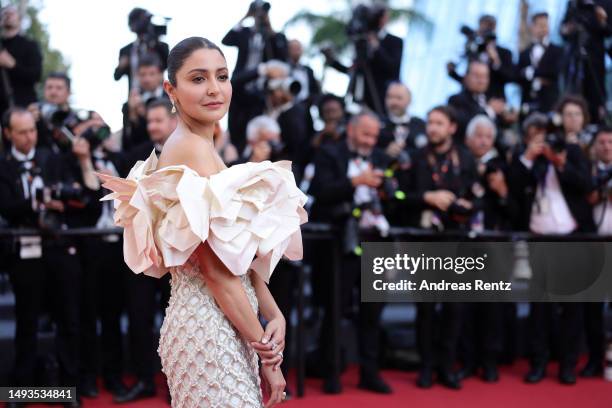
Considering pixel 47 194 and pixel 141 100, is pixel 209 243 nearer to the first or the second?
pixel 47 194

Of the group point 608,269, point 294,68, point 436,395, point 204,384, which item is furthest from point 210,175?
point 294,68

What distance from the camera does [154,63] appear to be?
20.7 ft

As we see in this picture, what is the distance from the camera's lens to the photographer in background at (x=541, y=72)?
8.09 m

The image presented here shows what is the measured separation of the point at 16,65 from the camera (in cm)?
647

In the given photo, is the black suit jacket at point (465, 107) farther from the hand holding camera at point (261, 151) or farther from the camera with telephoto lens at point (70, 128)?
the camera with telephoto lens at point (70, 128)

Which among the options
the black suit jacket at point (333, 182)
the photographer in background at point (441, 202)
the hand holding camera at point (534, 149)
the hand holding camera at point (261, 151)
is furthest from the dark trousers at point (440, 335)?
the hand holding camera at point (261, 151)

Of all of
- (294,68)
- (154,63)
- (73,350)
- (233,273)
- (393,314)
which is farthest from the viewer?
(294,68)

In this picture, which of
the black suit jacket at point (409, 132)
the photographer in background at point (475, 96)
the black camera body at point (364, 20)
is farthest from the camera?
the black camera body at point (364, 20)

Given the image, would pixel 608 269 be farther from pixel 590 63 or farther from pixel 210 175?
pixel 210 175

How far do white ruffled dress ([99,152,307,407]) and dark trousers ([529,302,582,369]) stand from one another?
4.27m

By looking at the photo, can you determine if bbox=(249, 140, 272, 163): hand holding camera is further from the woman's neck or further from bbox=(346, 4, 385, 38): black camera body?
the woman's neck

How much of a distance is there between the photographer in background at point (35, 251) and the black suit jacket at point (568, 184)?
3099 mm

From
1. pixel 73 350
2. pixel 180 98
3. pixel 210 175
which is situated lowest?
pixel 73 350

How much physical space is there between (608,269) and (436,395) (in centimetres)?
137
